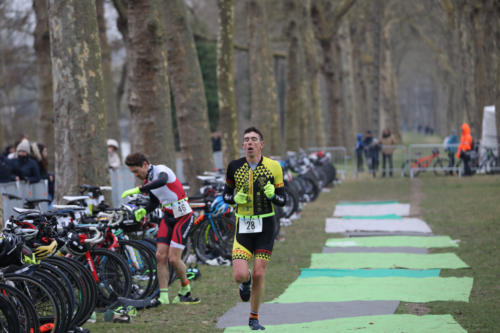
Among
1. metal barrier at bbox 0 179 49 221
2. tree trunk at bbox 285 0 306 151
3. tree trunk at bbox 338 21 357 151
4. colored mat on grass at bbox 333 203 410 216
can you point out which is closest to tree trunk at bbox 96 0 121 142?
tree trunk at bbox 285 0 306 151

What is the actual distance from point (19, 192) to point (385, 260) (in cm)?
626

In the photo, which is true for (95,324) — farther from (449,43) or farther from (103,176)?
(449,43)

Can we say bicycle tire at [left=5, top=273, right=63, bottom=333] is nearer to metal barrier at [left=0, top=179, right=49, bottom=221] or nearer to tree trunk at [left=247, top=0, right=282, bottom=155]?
metal barrier at [left=0, top=179, right=49, bottom=221]

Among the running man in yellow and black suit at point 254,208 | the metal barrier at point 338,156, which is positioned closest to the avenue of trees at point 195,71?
the metal barrier at point 338,156

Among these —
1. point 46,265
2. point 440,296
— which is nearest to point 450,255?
point 440,296

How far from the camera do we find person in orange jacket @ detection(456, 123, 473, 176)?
95.3ft

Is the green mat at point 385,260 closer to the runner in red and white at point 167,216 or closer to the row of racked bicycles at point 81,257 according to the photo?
the row of racked bicycles at point 81,257

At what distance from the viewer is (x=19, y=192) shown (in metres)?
13.5

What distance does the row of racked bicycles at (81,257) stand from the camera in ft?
23.8

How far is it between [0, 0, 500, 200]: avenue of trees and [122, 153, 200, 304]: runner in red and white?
2347mm

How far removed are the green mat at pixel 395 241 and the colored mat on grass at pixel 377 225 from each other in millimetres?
1048

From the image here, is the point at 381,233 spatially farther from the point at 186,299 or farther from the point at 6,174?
the point at 186,299

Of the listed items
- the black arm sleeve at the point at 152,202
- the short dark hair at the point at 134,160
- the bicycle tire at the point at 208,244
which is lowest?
the bicycle tire at the point at 208,244

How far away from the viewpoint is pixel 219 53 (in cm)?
2150
